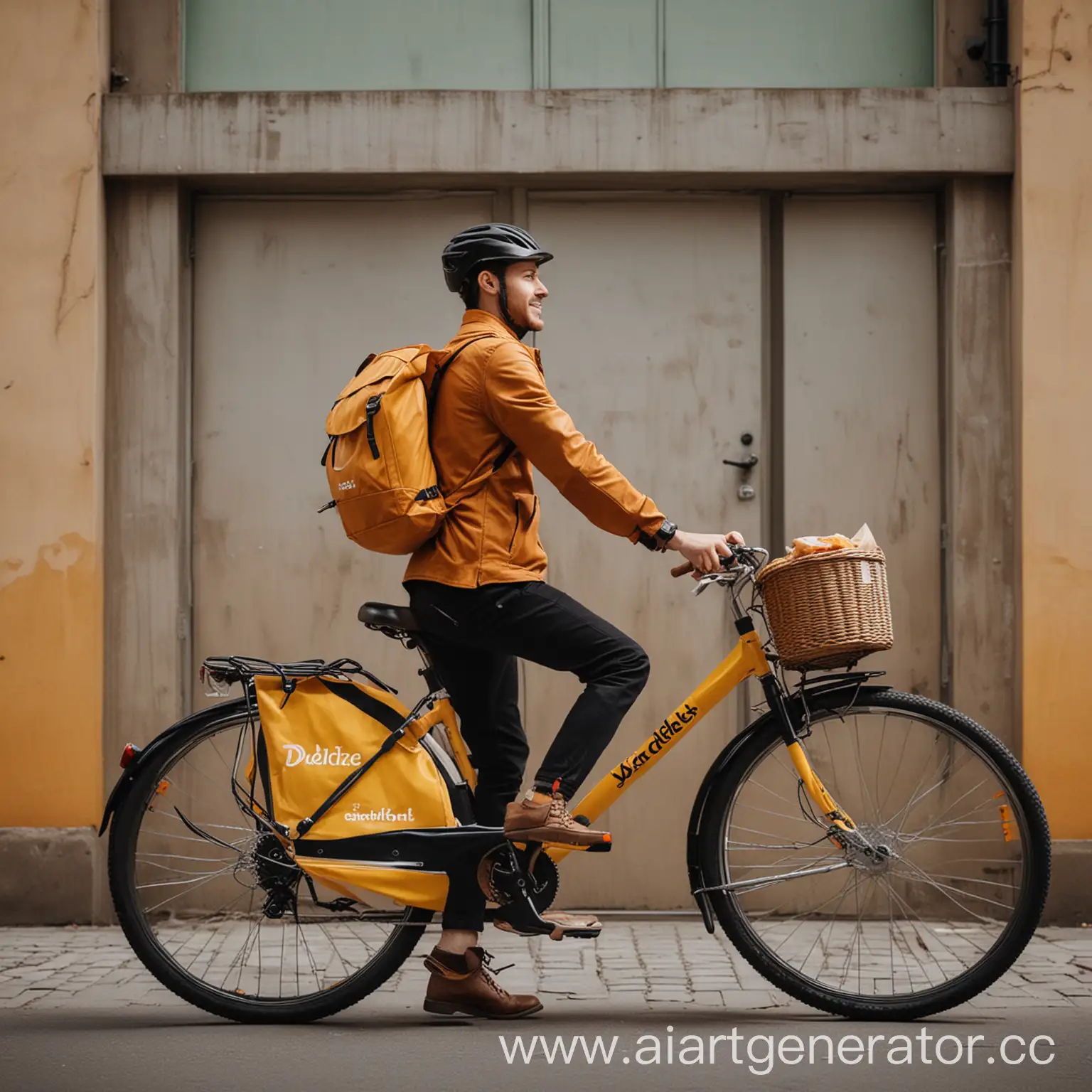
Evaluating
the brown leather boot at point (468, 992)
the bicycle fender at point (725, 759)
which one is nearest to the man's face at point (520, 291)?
the bicycle fender at point (725, 759)

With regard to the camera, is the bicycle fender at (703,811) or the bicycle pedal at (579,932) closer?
the bicycle pedal at (579,932)

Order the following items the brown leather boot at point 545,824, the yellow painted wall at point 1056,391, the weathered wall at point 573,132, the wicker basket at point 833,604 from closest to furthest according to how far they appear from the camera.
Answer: the wicker basket at point 833,604 → the brown leather boot at point 545,824 → the yellow painted wall at point 1056,391 → the weathered wall at point 573,132

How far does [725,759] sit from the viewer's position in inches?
181

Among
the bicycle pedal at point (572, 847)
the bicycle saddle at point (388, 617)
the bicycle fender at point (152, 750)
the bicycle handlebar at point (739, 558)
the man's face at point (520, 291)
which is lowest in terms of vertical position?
the bicycle pedal at point (572, 847)

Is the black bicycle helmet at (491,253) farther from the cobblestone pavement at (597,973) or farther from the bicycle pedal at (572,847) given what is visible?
the cobblestone pavement at (597,973)

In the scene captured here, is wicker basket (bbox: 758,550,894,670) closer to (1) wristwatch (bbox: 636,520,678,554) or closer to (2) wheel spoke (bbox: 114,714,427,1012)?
(1) wristwatch (bbox: 636,520,678,554)

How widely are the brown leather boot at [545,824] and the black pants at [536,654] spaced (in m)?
0.05

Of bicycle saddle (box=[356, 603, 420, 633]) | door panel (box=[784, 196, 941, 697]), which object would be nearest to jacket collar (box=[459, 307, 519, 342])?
bicycle saddle (box=[356, 603, 420, 633])

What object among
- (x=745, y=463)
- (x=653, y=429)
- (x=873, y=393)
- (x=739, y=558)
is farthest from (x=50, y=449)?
(x=873, y=393)

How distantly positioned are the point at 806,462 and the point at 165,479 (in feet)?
8.88

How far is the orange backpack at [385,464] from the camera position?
4.26m

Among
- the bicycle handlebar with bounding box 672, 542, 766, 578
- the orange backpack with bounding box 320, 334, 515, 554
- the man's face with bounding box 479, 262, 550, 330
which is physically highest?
the man's face with bounding box 479, 262, 550, 330

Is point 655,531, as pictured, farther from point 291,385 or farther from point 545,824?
point 291,385

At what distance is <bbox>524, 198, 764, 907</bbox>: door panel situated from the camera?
6621mm
